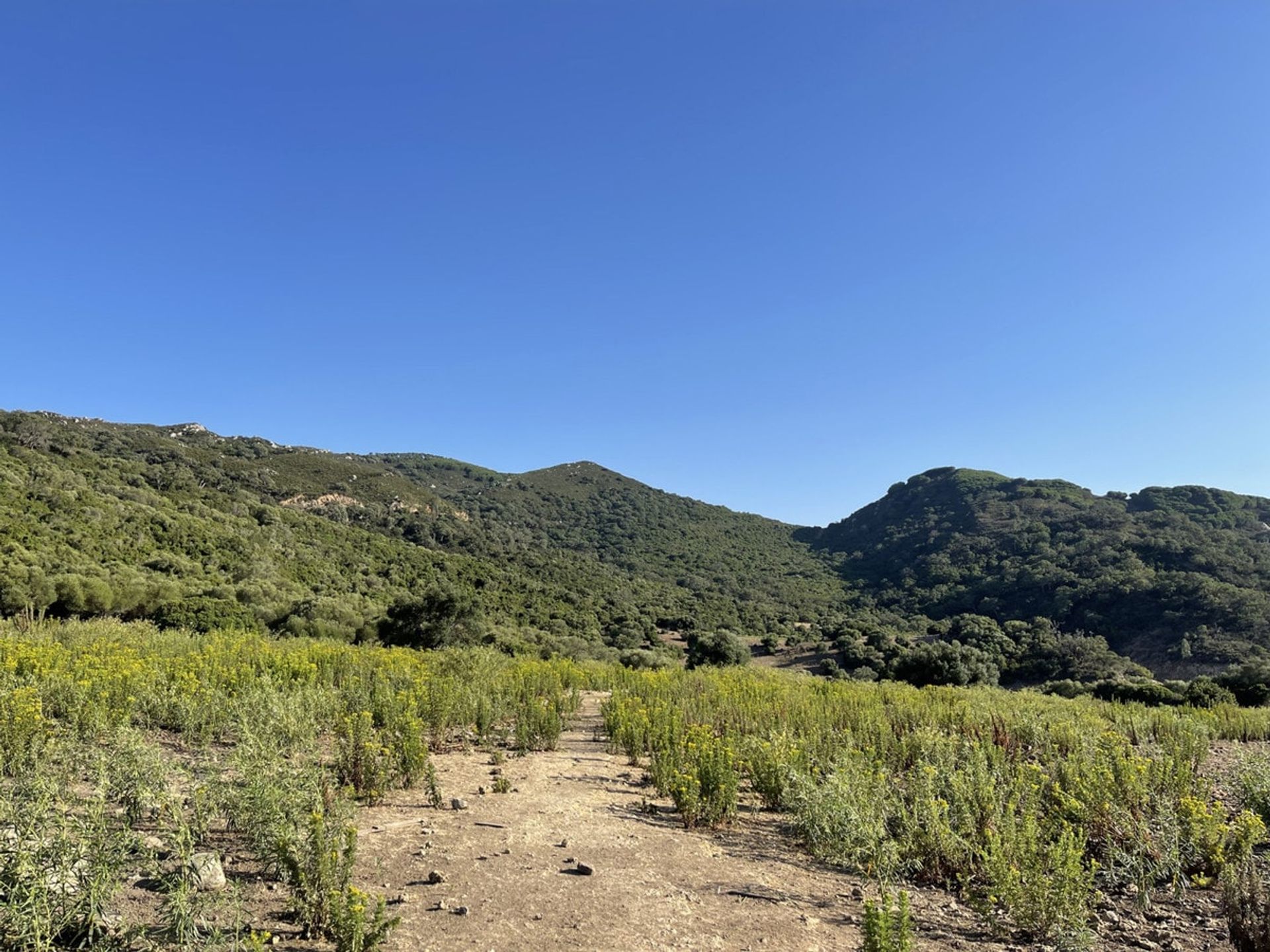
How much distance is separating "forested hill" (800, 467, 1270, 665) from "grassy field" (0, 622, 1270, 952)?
147 feet

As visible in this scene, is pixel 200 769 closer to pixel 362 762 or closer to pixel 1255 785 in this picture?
pixel 362 762

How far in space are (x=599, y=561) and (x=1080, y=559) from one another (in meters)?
50.6

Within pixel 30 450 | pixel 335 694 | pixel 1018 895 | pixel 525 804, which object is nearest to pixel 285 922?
pixel 525 804

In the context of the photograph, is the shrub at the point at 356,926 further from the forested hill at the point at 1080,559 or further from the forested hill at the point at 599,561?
the forested hill at the point at 1080,559

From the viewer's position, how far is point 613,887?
4.04 metres

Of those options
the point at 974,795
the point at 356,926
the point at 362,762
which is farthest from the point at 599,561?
the point at 356,926

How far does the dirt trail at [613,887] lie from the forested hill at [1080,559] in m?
48.4

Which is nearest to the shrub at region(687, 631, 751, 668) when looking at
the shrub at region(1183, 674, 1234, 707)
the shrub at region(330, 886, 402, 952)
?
the shrub at region(1183, 674, 1234, 707)

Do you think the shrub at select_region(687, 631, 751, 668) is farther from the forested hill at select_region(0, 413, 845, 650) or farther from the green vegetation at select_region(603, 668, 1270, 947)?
the green vegetation at select_region(603, 668, 1270, 947)

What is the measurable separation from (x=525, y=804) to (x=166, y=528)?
38.9 m

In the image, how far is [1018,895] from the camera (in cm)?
381

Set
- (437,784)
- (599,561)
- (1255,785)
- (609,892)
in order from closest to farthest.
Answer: (609,892)
(437,784)
(1255,785)
(599,561)

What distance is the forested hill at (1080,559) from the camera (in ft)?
148

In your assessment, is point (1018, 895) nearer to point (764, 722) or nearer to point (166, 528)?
point (764, 722)
